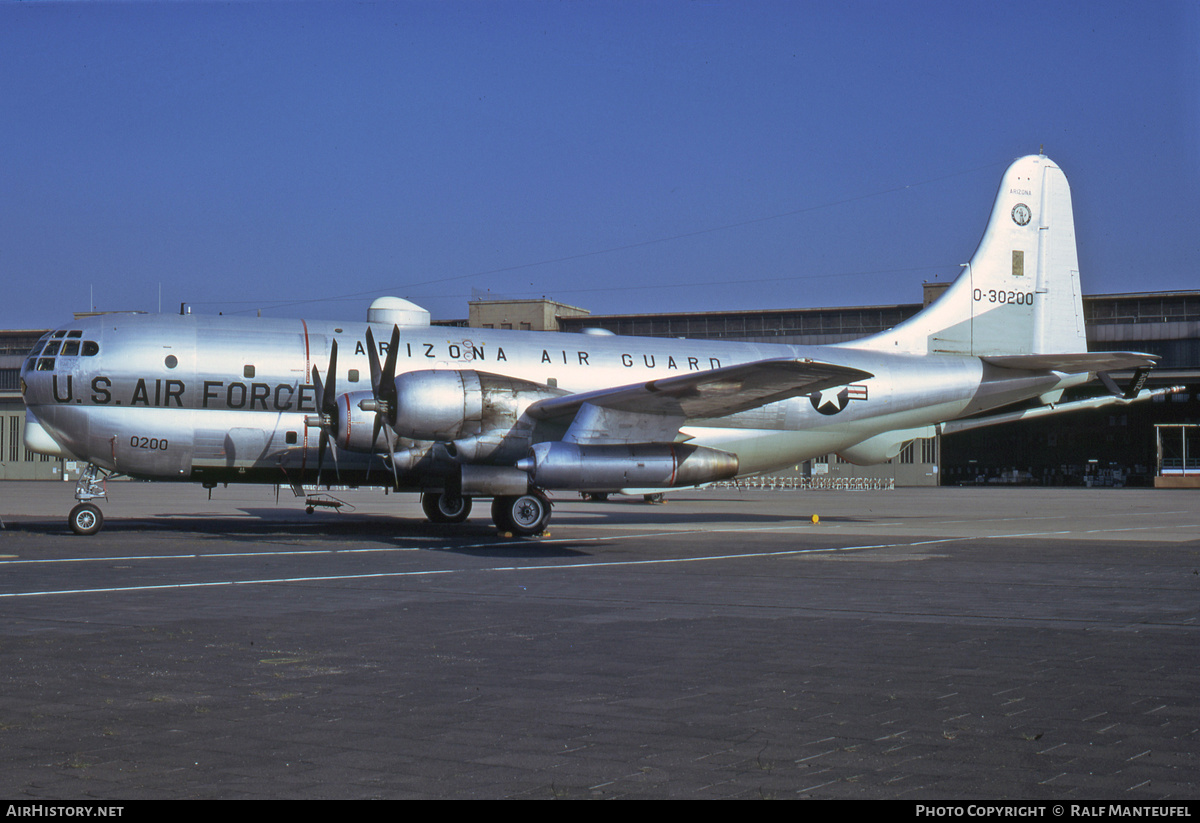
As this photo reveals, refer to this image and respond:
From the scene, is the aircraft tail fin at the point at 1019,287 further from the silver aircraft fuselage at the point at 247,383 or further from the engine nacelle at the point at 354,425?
the engine nacelle at the point at 354,425

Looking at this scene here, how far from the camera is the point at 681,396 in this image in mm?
21297

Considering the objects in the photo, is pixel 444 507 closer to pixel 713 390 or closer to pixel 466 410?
pixel 466 410

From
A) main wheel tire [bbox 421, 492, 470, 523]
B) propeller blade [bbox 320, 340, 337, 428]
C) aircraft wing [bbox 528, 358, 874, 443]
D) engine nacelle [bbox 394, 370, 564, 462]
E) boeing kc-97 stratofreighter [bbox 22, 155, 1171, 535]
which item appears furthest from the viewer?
main wheel tire [bbox 421, 492, 470, 523]

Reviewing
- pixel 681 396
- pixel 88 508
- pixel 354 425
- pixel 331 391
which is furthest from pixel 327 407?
pixel 681 396

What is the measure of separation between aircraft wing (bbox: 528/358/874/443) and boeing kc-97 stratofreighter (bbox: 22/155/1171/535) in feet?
0.16

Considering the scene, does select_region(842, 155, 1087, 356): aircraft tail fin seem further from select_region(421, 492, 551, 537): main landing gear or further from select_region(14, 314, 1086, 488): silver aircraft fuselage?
select_region(421, 492, 551, 537): main landing gear

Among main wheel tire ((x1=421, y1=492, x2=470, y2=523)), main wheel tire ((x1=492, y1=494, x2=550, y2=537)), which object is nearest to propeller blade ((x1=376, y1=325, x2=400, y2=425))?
main wheel tire ((x1=492, y1=494, x2=550, y2=537))

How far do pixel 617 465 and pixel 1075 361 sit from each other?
1324 centimetres

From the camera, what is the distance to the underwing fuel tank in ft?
66.9

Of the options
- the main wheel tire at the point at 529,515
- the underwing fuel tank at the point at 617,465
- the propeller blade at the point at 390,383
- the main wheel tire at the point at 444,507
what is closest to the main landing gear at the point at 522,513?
the main wheel tire at the point at 529,515

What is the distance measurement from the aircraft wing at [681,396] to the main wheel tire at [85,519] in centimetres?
952
